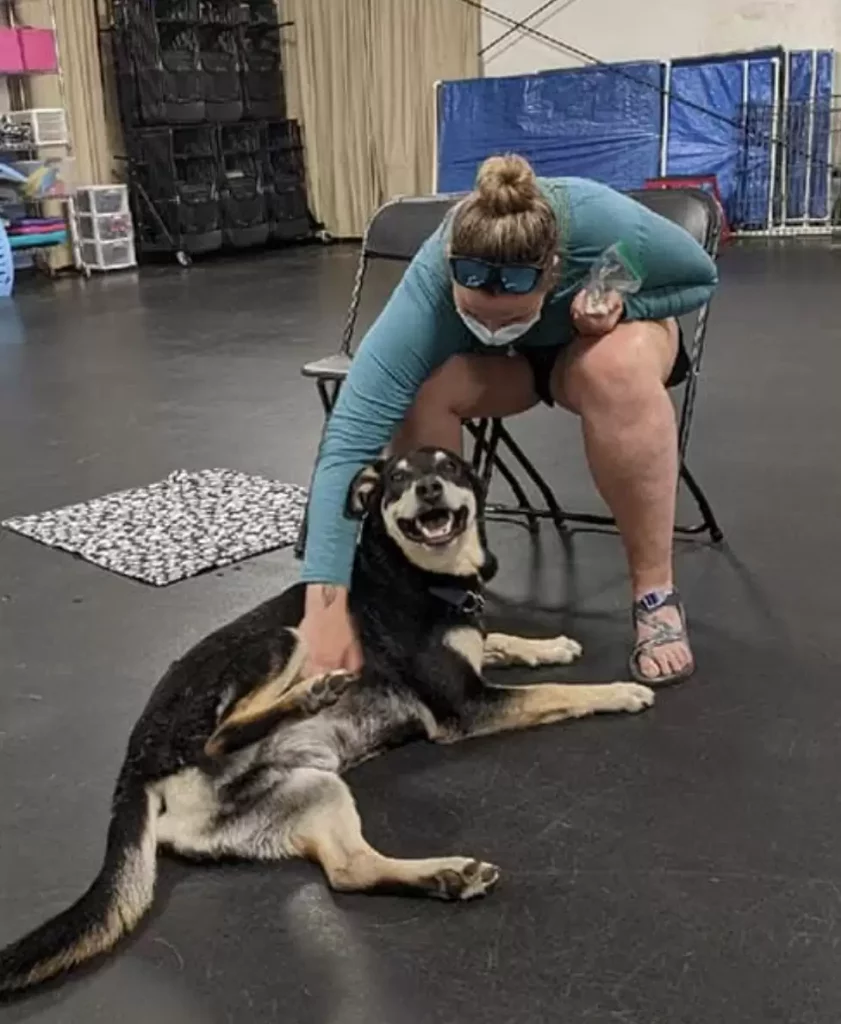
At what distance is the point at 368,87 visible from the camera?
9844 mm

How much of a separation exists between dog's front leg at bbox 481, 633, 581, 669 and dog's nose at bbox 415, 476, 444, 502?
16.2 inches

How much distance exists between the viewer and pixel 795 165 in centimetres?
838

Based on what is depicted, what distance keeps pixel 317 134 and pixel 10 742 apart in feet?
28.8

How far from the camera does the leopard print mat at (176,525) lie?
2844mm

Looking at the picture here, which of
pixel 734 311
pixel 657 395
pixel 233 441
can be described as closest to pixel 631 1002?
pixel 657 395

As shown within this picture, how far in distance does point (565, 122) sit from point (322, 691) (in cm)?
789

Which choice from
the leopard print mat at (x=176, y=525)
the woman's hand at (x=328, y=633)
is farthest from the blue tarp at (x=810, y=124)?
the woman's hand at (x=328, y=633)

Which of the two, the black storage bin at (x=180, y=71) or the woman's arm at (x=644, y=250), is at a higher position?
the black storage bin at (x=180, y=71)

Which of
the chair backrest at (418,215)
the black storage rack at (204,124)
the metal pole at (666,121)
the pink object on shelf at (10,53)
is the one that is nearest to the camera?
the chair backrest at (418,215)

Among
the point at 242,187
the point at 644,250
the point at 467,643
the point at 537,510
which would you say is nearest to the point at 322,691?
the point at 467,643

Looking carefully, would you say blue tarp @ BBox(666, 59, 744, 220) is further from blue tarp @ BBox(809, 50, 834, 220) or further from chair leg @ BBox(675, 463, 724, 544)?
chair leg @ BBox(675, 463, 724, 544)

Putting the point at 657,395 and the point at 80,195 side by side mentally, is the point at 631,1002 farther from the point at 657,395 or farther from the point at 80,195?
the point at 80,195

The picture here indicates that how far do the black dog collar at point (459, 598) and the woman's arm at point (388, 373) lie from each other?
0.55ft

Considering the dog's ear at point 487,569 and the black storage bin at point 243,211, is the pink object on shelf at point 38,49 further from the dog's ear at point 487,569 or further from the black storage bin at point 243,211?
the dog's ear at point 487,569
